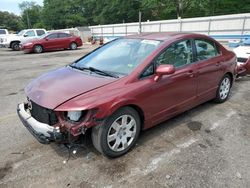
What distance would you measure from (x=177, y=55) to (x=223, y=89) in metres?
1.83

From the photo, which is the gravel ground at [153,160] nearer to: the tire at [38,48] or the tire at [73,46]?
the tire at [38,48]

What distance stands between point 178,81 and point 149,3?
1618 inches

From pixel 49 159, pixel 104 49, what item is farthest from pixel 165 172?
pixel 104 49

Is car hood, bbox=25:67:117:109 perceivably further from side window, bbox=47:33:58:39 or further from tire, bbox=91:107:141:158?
side window, bbox=47:33:58:39

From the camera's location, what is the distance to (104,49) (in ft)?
14.0

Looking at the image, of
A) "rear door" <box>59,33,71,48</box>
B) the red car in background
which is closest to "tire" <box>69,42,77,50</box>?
the red car in background

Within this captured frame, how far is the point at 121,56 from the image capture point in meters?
3.78

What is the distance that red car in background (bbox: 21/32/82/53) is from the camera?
1638cm

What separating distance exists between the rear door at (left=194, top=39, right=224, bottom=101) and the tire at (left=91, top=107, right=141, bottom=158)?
64.6 inches

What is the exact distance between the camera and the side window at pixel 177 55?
358 cm

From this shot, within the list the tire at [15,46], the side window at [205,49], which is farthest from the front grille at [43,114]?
the tire at [15,46]

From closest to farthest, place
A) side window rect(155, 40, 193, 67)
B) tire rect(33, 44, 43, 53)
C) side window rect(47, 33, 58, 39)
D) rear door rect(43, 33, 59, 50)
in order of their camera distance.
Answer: side window rect(155, 40, 193, 67) < tire rect(33, 44, 43, 53) < rear door rect(43, 33, 59, 50) < side window rect(47, 33, 58, 39)

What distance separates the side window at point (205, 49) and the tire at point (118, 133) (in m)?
1.84

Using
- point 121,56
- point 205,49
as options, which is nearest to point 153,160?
point 121,56
